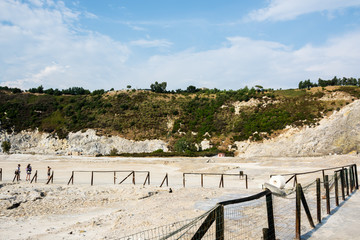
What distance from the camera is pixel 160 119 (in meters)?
76.3

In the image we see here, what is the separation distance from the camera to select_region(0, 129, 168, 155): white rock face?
64188mm

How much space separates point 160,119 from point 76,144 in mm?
23407

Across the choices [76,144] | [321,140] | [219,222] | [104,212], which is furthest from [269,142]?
[219,222]

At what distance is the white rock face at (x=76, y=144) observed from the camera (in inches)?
2527

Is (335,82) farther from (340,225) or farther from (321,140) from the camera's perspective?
(340,225)

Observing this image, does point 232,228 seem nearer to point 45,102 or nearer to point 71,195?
point 71,195

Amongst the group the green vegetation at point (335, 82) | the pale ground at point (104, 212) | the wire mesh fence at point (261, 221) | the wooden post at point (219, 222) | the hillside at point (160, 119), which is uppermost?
the green vegetation at point (335, 82)

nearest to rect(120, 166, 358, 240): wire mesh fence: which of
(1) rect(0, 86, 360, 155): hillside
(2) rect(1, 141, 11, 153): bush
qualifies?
(1) rect(0, 86, 360, 155): hillside

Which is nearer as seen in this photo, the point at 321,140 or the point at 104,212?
the point at 104,212

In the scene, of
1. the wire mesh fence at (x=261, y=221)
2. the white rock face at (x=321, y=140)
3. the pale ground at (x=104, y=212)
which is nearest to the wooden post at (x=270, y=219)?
the wire mesh fence at (x=261, y=221)

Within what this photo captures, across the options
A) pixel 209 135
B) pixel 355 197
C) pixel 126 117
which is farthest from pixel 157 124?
pixel 355 197

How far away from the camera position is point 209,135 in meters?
66.7

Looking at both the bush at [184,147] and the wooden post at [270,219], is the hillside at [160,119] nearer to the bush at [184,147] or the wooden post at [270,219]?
the bush at [184,147]

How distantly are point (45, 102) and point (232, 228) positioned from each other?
90.6m
